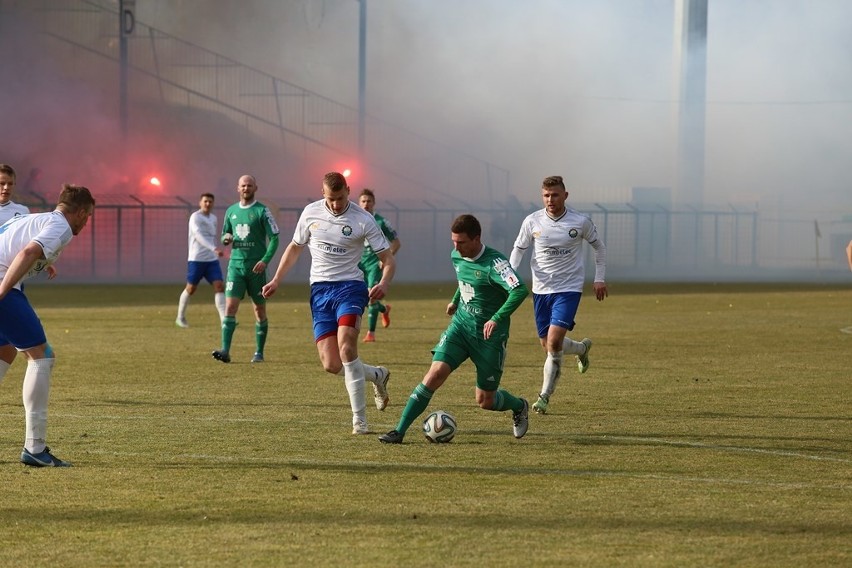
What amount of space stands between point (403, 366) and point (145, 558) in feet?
30.9

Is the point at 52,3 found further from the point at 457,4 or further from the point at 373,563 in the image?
the point at 373,563

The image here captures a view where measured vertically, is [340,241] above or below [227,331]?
above

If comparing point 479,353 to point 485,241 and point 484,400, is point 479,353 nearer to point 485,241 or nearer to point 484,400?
point 484,400

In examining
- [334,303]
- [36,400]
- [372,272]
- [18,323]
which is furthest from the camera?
[372,272]

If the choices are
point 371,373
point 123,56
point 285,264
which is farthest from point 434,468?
point 123,56

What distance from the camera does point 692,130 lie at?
4819 cm

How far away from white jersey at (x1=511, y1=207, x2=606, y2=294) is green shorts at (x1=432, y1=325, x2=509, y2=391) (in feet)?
7.59

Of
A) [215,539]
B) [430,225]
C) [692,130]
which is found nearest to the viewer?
[215,539]

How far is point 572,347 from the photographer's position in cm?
1258

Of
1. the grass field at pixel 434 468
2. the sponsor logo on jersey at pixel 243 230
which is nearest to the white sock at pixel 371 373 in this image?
the grass field at pixel 434 468

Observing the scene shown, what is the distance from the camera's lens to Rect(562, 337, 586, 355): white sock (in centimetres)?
1243

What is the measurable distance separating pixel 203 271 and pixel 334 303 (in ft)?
34.2

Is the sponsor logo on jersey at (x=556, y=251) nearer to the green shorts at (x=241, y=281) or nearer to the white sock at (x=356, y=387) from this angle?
the white sock at (x=356, y=387)

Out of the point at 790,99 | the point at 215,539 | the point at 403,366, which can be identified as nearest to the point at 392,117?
the point at 790,99
